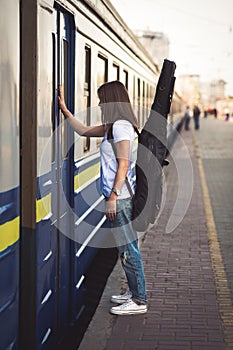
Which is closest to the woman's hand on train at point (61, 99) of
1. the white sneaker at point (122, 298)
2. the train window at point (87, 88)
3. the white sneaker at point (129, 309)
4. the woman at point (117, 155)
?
the woman at point (117, 155)

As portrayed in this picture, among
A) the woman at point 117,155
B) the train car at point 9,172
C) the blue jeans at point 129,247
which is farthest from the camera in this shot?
the blue jeans at point 129,247

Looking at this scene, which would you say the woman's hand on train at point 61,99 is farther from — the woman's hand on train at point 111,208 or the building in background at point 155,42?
the building in background at point 155,42

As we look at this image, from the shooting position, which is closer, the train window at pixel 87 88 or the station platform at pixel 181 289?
the station platform at pixel 181 289

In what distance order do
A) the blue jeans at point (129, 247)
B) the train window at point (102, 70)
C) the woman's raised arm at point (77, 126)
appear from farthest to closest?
the train window at point (102, 70) < the blue jeans at point (129, 247) < the woman's raised arm at point (77, 126)

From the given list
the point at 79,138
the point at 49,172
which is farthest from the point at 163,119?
the point at 49,172

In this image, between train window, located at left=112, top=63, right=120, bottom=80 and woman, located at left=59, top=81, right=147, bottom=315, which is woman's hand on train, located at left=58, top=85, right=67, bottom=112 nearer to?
woman, located at left=59, top=81, right=147, bottom=315

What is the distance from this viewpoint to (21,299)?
173 inches

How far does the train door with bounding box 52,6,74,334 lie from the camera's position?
16.8 feet

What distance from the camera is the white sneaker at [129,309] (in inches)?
256

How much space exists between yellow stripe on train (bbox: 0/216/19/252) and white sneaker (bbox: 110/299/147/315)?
252cm

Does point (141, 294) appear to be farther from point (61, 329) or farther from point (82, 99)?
point (82, 99)

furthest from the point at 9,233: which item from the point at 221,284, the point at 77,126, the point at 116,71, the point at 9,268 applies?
the point at 116,71

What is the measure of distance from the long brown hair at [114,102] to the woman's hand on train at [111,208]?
0.58m

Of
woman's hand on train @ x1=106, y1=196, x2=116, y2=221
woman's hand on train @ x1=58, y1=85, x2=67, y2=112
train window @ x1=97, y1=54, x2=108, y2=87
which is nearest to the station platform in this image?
woman's hand on train @ x1=106, y1=196, x2=116, y2=221
